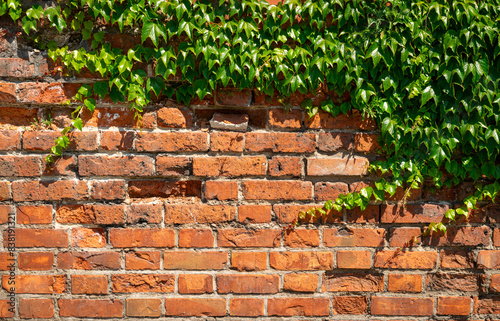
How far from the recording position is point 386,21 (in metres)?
1.41

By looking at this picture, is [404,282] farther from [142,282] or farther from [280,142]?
[142,282]

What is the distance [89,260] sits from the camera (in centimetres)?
146

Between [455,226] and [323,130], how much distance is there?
2.44 ft

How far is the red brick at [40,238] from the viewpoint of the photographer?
1442 mm

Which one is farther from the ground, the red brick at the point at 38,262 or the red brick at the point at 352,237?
the red brick at the point at 352,237

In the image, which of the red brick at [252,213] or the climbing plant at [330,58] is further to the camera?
the red brick at [252,213]

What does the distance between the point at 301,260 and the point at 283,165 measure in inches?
17.1

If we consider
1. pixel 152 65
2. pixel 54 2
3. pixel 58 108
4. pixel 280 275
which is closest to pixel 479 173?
pixel 280 275

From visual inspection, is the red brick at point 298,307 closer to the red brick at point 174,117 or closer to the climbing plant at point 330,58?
the climbing plant at point 330,58

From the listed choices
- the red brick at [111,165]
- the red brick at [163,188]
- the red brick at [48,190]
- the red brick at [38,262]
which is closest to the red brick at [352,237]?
the red brick at [163,188]

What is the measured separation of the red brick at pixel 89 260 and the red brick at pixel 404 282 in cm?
123

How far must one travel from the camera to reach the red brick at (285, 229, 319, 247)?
1.48 meters

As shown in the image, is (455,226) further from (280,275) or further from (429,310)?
(280,275)

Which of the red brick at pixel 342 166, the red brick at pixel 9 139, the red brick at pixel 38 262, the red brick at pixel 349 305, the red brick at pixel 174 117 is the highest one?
the red brick at pixel 174 117
